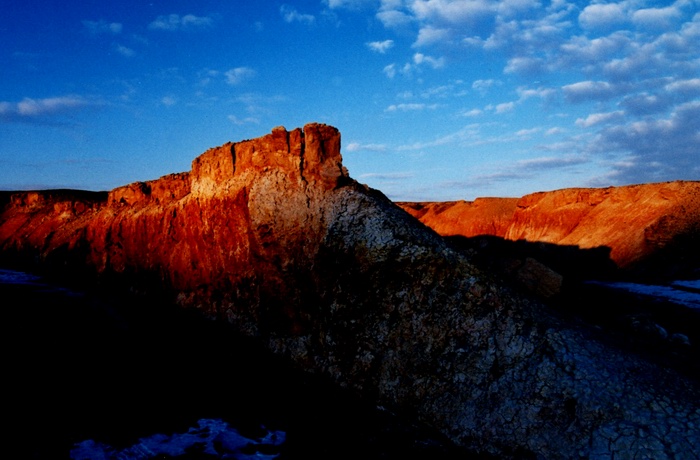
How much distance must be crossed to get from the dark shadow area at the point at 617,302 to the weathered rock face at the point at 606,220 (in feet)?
1.72

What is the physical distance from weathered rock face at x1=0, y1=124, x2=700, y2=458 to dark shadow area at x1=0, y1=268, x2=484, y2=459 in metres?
0.53

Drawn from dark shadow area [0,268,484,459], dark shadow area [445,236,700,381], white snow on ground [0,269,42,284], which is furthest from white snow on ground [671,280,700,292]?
white snow on ground [0,269,42,284]

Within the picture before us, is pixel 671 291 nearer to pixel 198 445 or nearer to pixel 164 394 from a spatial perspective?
pixel 198 445

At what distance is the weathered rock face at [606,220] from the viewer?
24625 millimetres

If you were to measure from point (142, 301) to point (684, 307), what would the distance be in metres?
19.7

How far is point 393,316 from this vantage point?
797cm

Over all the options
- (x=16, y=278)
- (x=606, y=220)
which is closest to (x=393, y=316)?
(x=16, y=278)

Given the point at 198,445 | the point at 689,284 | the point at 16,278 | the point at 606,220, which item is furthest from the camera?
the point at 606,220

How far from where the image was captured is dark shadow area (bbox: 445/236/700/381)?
9102 millimetres

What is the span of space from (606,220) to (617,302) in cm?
1637

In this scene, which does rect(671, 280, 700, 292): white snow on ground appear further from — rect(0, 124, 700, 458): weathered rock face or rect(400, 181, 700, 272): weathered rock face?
rect(0, 124, 700, 458): weathered rock face

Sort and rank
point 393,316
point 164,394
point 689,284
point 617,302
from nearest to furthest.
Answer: point 164,394
point 393,316
point 617,302
point 689,284

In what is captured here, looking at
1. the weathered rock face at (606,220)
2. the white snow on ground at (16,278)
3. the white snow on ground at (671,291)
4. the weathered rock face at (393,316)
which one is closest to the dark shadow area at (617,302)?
the white snow on ground at (671,291)

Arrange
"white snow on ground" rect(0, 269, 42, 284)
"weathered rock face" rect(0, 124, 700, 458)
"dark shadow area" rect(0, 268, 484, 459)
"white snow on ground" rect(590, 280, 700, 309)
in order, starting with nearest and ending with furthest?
"weathered rock face" rect(0, 124, 700, 458) → "dark shadow area" rect(0, 268, 484, 459) → "white snow on ground" rect(590, 280, 700, 309) → "white snow on ground" rect(0, 269, 42, 284)
